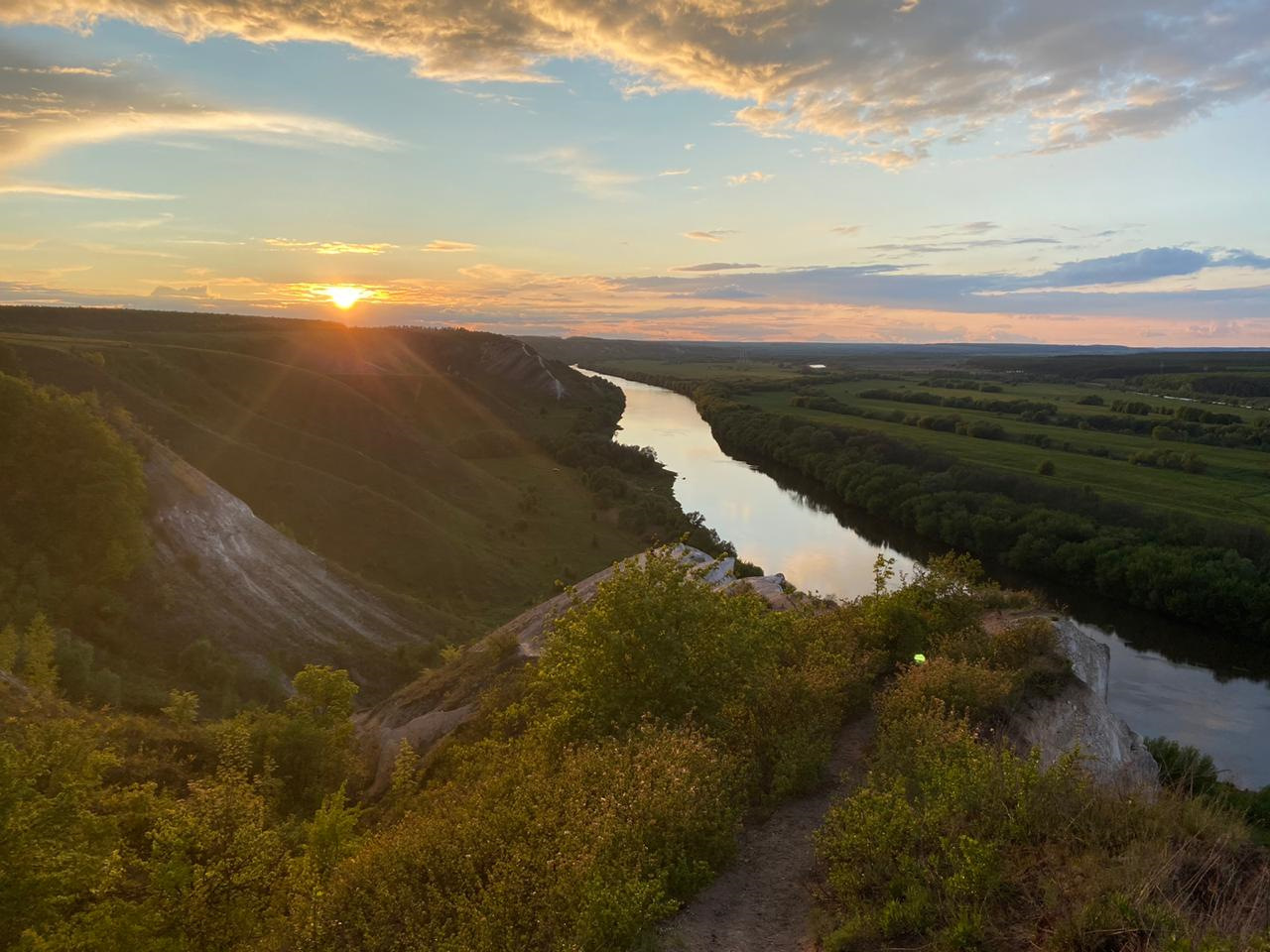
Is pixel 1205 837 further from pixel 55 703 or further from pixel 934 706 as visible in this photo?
pixel 55 703

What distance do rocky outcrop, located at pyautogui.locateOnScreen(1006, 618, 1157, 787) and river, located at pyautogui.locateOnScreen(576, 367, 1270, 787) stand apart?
49.9 ft

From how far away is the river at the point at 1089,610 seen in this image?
2964 cm

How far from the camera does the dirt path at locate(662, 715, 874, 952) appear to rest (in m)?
8.72

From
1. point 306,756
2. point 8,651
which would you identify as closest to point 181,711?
point 306,756

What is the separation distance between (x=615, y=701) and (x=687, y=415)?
417 ft

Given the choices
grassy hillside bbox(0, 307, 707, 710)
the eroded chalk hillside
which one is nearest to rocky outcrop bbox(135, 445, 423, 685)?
grassy hillside bbox(0, 307, 707, 710)

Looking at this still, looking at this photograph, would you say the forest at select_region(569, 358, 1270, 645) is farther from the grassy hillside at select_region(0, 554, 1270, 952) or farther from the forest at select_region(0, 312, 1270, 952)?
the grassy hillside at select_region(0, 554, 1270, 952)

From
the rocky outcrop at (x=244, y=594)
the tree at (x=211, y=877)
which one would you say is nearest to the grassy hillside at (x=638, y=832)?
the tree at (x=211, y=877)

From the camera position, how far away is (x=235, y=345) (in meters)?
80.8

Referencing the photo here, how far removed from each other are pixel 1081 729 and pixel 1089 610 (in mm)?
34551

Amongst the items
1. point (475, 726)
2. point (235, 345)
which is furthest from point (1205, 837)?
point (235, 345)

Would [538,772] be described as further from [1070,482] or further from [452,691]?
[1070,482]

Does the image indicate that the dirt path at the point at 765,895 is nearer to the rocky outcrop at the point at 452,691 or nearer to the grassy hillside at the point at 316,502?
the rocky outcrop at the point at 452,691

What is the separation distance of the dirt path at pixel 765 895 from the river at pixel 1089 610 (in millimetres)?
23069
